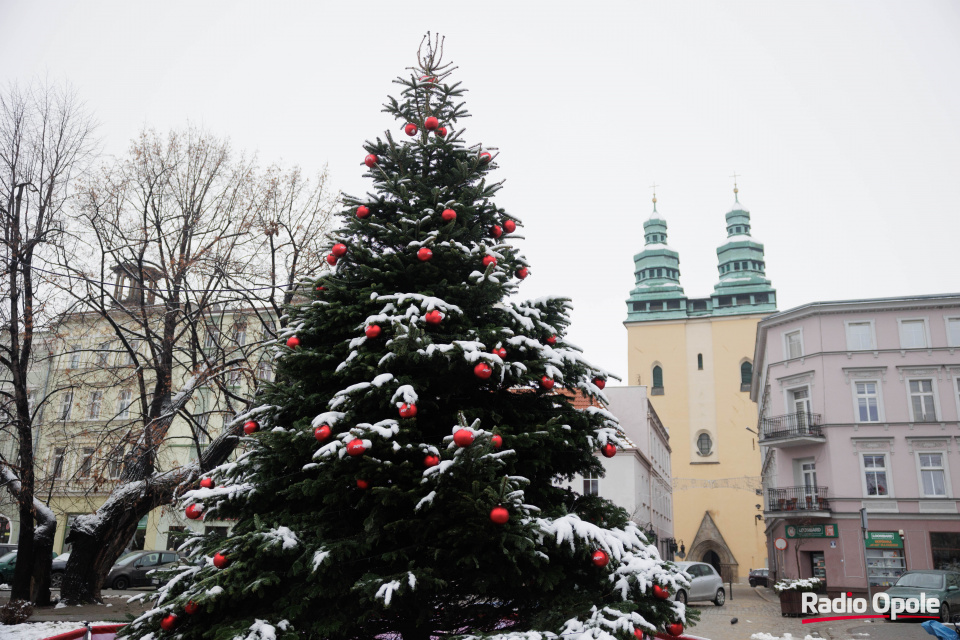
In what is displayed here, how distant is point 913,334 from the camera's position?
29.6 m

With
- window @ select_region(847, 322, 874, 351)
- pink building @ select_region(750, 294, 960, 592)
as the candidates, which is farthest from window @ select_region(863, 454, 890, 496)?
window @ select_region(847, 322, 874, 351)

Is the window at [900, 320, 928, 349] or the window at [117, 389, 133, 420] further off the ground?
the window at [900, 320, 928, 349]

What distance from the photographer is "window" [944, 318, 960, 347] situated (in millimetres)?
29016

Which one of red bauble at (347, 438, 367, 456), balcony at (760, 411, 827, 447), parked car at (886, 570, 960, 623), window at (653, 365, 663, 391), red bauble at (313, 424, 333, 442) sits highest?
window at (653, 365, 663, 391)

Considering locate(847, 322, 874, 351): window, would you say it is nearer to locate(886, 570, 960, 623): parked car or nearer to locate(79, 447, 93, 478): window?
locate(886, 570, 960, 623): parked car

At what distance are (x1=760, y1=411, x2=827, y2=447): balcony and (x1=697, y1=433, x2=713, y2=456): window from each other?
1146 inches

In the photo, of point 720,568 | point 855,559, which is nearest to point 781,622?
point 855,559

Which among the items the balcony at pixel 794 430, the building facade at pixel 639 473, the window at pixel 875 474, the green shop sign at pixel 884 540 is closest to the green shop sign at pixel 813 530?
the green shop sign at pixel 884 540

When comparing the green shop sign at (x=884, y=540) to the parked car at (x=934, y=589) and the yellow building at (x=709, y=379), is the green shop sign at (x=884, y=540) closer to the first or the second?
the parked car at (x=934, y=589)

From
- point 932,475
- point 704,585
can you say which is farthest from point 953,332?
point 704,585

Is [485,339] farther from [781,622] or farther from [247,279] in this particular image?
[781,622]

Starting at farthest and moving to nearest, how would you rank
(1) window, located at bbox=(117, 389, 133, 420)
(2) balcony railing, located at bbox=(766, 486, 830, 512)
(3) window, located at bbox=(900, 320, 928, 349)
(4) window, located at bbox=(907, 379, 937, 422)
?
(3) window, located at bbox=(900, 320, 928, 349) < (2) balcony railing, located at bbox=(766, 486, 830, 512) < (4) window, located at bbox=(907, 379, 937, 422) < (1) window, located at bbox=(117, 389, 133, 420)

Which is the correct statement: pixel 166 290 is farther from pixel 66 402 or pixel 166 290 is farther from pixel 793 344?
pixel 793 344

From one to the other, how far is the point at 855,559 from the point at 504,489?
28.4 m
